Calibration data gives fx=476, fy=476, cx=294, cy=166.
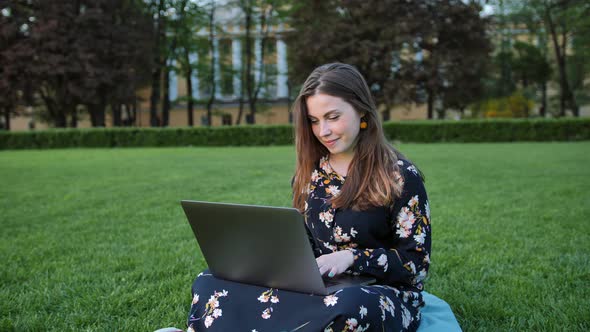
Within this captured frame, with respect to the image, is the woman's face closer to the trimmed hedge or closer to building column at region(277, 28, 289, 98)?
the trimmed hedge

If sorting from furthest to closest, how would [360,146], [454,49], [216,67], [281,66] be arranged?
[281,66]
[216,67]
[454,49]
[360,146]

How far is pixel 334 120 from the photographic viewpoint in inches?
79.2

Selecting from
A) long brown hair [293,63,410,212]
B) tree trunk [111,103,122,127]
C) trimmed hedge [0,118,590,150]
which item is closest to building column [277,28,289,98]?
tree trunk [111,103,122,127]

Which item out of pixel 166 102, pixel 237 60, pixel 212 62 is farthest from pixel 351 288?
pixel 237 60

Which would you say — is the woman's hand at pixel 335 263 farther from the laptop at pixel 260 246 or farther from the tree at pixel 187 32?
the tree at pixel 187 32

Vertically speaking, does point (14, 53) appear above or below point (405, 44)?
A: below

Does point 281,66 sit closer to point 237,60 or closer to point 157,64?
point 237,60

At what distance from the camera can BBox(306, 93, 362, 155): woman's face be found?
1.99 metres

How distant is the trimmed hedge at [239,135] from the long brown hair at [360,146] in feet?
56.2

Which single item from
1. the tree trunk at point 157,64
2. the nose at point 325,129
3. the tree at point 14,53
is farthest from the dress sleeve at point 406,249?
the tree trunk at point 157,64

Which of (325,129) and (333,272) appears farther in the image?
(325,129)

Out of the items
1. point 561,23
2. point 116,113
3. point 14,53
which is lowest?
point 116,113

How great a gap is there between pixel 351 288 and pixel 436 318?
2.34 feet

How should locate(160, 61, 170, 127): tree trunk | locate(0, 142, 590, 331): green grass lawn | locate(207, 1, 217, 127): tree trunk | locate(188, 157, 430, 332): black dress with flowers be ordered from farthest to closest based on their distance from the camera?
locate(207, 1, 217, 127): tree trunk
locate(160, 61, 170, 127): tree trunk
locate(0, 142, 590, 331): green grass lawn
locate(188, 157, 430, 332): black dress with flowers
